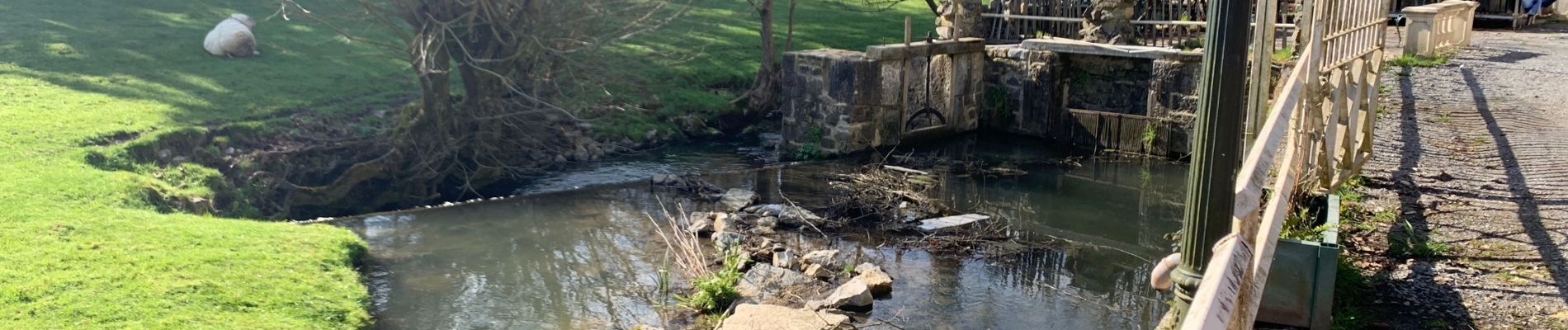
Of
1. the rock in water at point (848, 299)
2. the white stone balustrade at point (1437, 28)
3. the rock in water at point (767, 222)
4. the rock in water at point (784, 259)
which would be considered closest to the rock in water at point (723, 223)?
the rock in water at point (767, 222)

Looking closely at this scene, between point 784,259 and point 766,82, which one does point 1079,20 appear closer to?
point 766,82

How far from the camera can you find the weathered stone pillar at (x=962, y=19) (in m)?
20.7

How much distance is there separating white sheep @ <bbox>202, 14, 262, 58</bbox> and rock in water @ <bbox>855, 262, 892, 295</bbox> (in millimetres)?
12823

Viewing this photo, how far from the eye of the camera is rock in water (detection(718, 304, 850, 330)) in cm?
838

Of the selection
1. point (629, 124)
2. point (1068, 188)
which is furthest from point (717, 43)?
point (1068, 188)

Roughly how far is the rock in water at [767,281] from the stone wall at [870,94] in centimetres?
685

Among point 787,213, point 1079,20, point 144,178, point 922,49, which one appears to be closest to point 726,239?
point 787,213

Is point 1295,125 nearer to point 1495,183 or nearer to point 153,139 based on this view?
point 1495,183

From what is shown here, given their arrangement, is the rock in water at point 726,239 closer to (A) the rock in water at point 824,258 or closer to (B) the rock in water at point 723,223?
(B) the rock in water at point 723,223

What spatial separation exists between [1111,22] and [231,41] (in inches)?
542

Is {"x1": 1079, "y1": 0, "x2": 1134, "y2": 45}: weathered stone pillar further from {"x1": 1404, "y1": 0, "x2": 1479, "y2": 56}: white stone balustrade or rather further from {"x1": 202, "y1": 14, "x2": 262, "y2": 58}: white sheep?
{"x1": 202, "y1": 14, "x2": 262, "y2": 58}: white sheep

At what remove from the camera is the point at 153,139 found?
13.7 meters

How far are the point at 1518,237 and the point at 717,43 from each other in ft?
59.4

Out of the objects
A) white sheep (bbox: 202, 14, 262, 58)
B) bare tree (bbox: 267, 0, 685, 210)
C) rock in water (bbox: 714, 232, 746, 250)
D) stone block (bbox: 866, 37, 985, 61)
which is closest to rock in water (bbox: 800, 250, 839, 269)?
rock in water (bbox: 714, 232, 746, 250)
